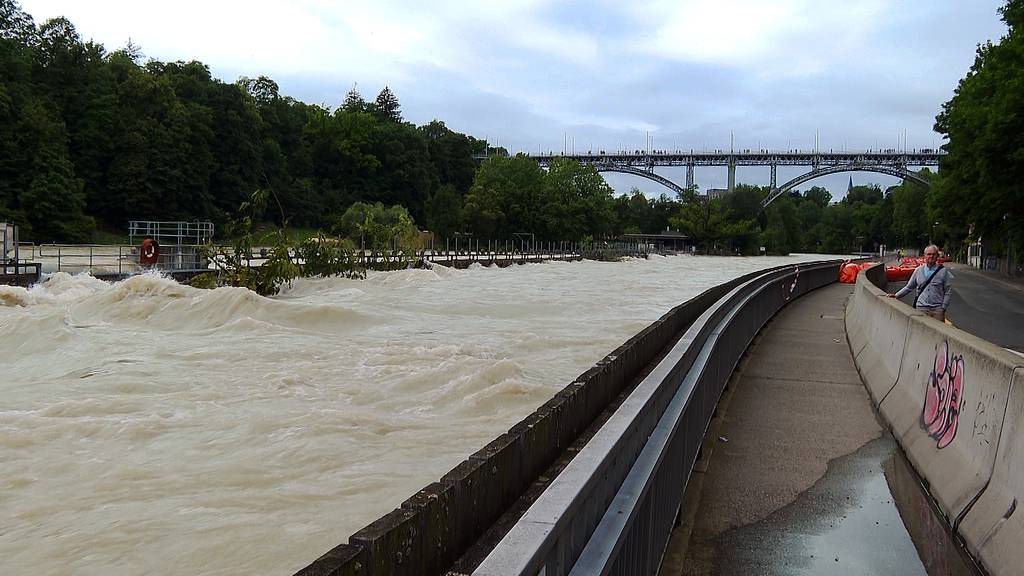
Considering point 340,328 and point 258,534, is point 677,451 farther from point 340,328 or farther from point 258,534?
point 340,328

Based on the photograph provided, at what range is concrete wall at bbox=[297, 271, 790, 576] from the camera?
2451 millimetres

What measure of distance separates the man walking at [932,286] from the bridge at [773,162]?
511ft

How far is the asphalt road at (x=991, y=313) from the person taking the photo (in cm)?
1855

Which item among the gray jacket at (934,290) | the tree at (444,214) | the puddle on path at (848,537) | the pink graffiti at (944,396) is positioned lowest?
the puddle on path at (848,537)

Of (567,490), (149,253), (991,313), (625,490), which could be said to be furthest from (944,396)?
(149,253)

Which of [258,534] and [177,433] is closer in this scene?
[258,534]

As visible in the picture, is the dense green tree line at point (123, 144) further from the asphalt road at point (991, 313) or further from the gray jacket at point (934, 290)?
the gray jacket at point (934, 290)

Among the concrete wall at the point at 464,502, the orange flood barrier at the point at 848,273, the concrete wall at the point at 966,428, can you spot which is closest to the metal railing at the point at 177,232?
the concrete wall at the point at 966,428

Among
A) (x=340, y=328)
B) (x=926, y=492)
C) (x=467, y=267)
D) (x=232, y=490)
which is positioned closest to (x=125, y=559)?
(x=232, y=490)

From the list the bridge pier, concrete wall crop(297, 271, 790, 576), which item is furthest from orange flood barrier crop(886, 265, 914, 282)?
the bridge pier

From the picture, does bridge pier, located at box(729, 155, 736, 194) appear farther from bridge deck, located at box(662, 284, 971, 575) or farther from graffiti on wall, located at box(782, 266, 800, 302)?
bridge deck, located at box(662, 284, 971, 575)

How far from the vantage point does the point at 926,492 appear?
654 centimetres

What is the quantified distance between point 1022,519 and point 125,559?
16.5 ft

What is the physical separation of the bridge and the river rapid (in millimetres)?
153893
